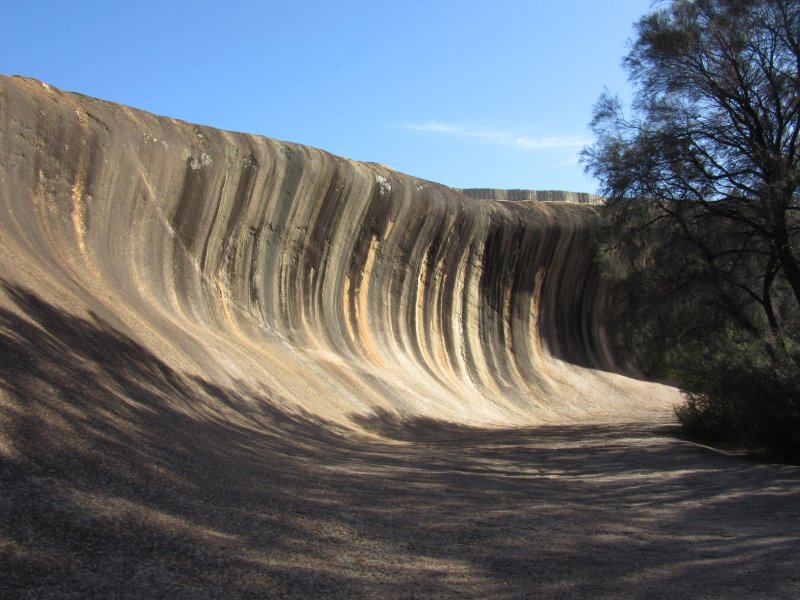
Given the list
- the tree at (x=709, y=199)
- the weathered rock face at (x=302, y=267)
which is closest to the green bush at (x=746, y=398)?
the tree at (x=709, y=199)

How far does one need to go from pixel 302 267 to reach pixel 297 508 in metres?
13.0

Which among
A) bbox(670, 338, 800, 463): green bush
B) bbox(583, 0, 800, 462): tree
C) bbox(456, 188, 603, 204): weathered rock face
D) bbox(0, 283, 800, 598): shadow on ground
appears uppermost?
bbox(456, 188, 603, 204): weathered rock face

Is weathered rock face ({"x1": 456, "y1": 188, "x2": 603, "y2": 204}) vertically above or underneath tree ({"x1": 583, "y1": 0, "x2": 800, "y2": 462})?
above

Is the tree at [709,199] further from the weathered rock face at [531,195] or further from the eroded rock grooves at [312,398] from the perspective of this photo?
the weathered rock face at [531,195]

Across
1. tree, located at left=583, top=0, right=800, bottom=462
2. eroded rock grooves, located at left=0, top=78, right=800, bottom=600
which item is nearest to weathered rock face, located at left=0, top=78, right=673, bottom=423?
eroded rock grooves, located at left=0, top=78, right=800, bottom=600

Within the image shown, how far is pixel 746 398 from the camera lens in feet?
40.2

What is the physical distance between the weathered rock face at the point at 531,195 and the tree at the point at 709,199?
18296 mm

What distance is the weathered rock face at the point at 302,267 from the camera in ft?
45.1

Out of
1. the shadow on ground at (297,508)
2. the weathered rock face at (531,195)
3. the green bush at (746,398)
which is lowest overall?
the shadow on ground at (297,508)

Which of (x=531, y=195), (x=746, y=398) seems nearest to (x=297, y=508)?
(x=746, y=398)

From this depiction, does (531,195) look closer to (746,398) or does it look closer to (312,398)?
(312,398)

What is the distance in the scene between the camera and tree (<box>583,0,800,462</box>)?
14433 mm

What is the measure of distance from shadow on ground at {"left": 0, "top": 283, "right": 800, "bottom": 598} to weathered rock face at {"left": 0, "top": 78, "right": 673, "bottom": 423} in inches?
86.5

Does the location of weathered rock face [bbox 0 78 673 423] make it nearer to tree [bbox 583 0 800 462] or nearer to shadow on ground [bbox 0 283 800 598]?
shadow on ground [bbox 0 283 800 598]
